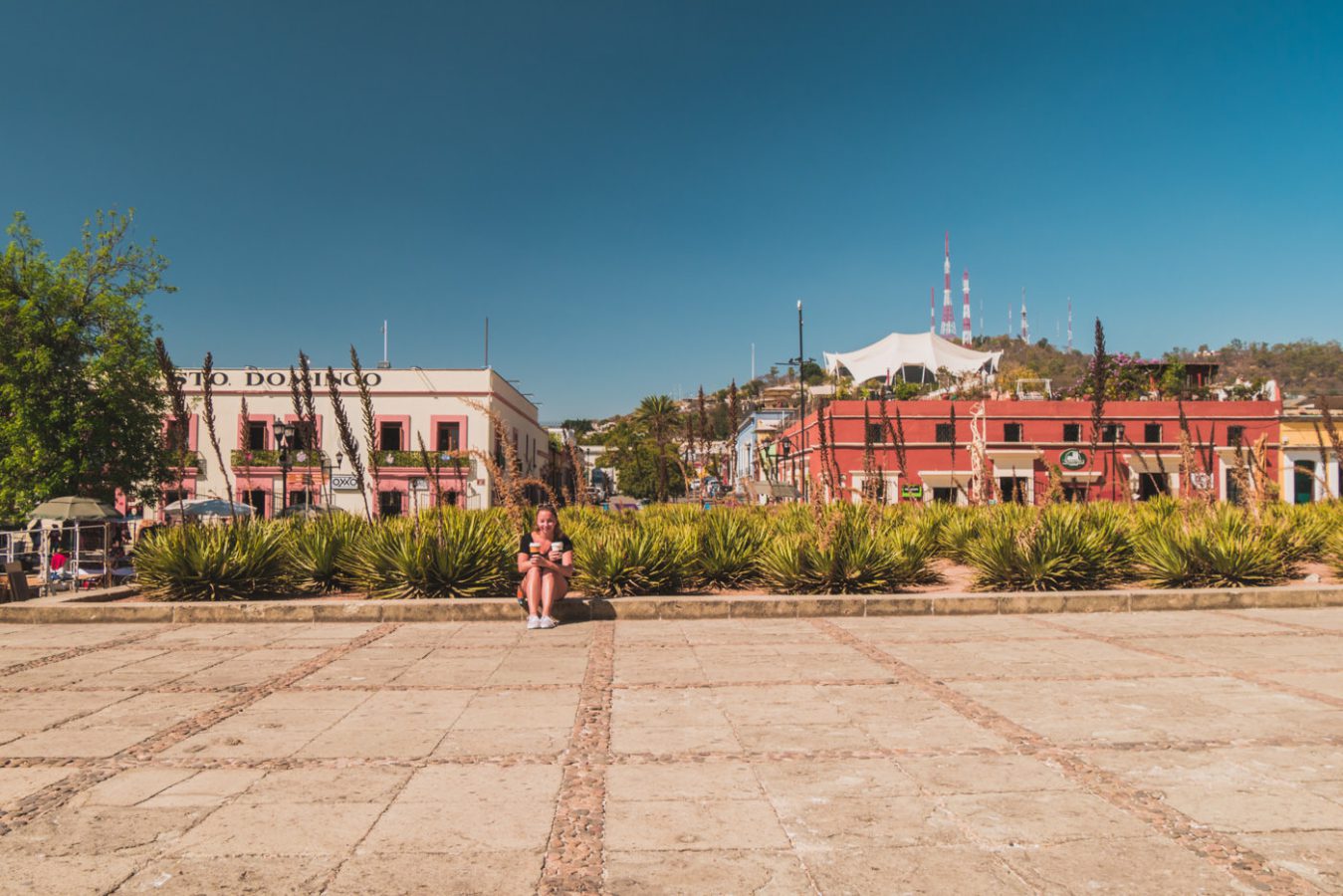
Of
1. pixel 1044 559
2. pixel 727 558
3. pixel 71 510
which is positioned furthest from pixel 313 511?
pixel 1044 559

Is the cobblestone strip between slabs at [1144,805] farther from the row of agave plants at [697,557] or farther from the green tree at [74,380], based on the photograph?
the green tree at [74,380]

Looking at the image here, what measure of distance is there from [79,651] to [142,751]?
3894 millimetres

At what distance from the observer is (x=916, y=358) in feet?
331

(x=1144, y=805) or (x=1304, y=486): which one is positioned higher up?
(x=1304, y=486)

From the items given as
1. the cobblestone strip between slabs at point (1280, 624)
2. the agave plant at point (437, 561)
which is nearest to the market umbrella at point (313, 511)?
the agave plant at point (437, 561)

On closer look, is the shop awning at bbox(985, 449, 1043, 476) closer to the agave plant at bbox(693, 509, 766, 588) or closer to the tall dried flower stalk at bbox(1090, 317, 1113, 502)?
the tall dried flower stalk at bbox(1090, 317, 1113, 502)

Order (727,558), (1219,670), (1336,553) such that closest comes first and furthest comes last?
(1219,670) < (727,558) < (1336,553)

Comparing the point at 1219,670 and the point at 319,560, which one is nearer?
the point at 1219,670

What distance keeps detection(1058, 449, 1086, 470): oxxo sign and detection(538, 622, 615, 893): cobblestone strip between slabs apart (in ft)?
144

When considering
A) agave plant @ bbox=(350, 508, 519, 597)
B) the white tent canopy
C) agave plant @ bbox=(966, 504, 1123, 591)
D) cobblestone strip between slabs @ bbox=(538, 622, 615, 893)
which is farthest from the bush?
the white tent canopy

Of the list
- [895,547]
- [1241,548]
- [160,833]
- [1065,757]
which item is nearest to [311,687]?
[160,833]

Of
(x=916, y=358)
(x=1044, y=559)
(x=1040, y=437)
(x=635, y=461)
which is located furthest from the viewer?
(x=916, y=358)

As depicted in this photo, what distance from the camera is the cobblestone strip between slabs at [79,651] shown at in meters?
6.68

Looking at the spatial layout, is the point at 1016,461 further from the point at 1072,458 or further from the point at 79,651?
the point at 79,651
